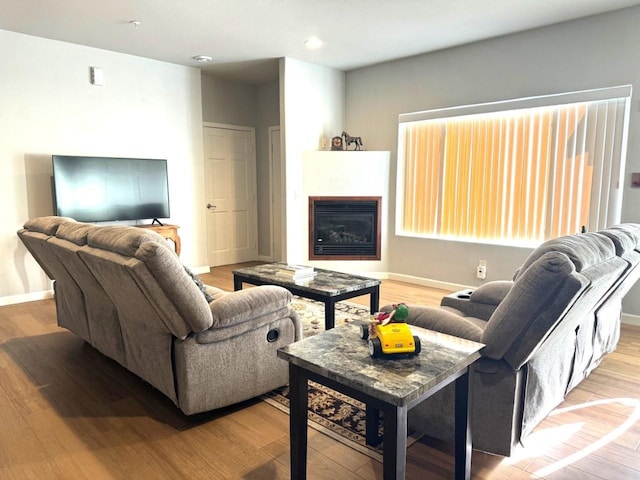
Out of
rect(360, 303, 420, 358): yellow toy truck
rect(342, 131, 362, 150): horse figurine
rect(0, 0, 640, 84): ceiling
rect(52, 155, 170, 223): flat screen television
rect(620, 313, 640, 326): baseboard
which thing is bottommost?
rect(620, 313, 640, 326): baseboard

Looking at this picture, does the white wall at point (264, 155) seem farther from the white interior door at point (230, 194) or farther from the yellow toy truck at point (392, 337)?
the yellow toy truck at point (392, 337)

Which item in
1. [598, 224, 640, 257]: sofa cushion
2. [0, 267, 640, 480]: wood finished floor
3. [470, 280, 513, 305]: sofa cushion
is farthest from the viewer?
[470, 280, 513, 305]: sofa cushion

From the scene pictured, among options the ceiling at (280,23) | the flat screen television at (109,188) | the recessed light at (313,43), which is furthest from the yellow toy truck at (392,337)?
the flat screen television at (109,188)

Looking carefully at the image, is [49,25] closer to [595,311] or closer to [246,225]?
[246,225]

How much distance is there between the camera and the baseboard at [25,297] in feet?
14.6

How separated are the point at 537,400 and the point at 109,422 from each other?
6.91 ft

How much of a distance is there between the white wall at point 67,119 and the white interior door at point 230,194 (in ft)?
2.25

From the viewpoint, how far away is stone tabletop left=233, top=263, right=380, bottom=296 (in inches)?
117

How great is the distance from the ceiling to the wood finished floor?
9.79 ft

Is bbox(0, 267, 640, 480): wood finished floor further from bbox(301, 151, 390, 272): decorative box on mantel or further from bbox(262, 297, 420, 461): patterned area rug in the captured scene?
bbox(301, 151, 390, 272): decorative box on mantel

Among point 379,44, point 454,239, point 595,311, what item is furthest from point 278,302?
point 379,44

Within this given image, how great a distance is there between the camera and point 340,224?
5602mm

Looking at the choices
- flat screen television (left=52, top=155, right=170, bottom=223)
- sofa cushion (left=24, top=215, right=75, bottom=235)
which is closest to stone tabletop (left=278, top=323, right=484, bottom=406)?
sofa cushion (left=24, top=215, right=75, bottom=235)

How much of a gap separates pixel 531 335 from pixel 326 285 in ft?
5.21
